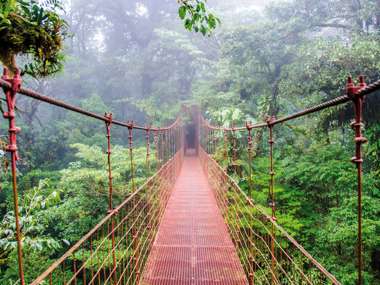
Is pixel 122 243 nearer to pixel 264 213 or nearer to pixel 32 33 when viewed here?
pixel 264 213

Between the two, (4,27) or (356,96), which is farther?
(4,27)

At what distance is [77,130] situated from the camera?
32.9ft

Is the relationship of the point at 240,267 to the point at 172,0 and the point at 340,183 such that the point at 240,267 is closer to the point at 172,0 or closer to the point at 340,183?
the point at 340,183

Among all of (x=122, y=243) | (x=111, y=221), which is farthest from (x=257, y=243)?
(x=122, y=243)

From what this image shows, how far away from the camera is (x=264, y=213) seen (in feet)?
5.33

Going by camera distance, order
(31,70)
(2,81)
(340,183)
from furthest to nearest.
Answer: (340,183)
(31,70)
(2,81)

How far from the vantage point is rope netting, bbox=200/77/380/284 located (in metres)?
0.74

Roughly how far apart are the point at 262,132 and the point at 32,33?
163 inches

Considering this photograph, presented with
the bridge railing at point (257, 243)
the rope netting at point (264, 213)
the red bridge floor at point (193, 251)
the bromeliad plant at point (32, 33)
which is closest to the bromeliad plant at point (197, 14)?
the rope netting at point (264, 213)

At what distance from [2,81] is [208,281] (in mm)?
1614

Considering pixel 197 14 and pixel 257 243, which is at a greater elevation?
pixel 197 14

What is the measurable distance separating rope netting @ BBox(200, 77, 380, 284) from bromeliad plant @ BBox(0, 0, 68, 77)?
1.15 m

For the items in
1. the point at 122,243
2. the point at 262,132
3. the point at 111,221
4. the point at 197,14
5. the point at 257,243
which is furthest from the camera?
the point at 262,132

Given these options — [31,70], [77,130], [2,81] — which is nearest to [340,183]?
[31,70]
